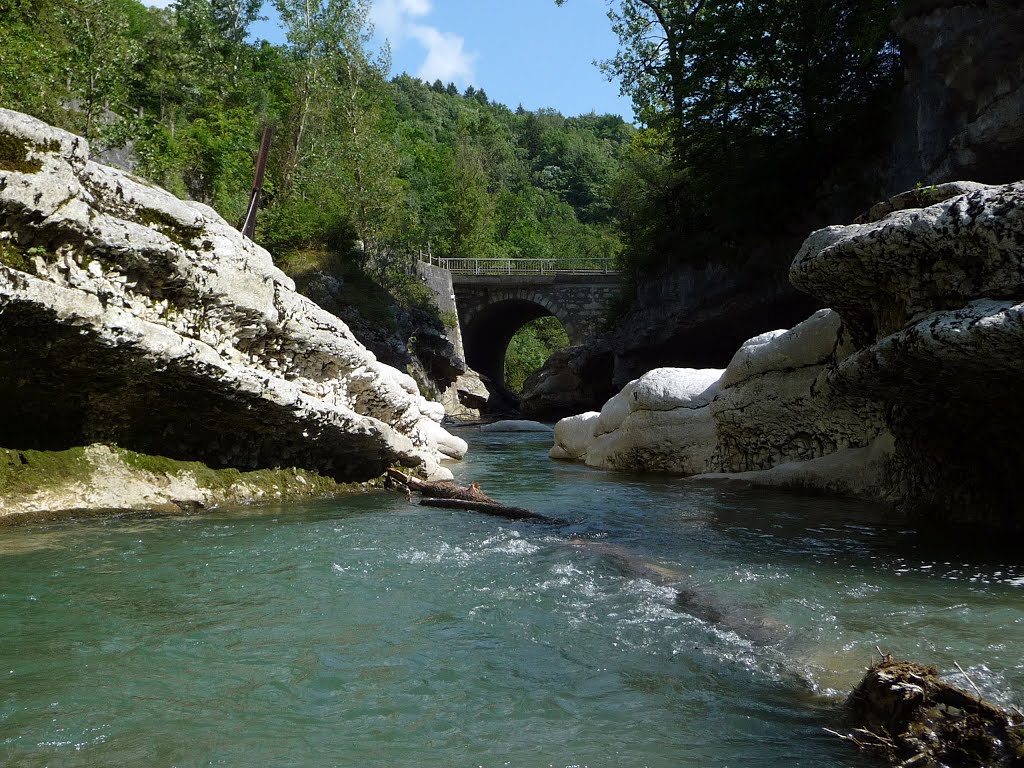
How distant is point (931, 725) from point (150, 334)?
6413 millimetres

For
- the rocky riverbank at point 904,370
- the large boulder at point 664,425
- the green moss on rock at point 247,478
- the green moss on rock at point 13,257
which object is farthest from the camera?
the large boulder at point 664,425

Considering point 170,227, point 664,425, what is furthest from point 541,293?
point 170,227

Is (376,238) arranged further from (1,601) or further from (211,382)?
(1,601)

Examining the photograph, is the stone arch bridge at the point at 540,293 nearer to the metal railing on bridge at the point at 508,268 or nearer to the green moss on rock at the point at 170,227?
the metal railing on bridge at the point at 508,268

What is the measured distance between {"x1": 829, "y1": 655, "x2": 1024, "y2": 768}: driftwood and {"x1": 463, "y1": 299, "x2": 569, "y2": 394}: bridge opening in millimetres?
42769

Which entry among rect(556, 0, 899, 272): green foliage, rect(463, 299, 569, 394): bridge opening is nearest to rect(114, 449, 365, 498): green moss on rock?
rect(556, 0, 899, 272): green foliage

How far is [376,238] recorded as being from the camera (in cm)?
3559

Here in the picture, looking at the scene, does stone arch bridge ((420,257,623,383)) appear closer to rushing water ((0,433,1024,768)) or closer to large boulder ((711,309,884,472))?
large boulder ((711,309,884,472))

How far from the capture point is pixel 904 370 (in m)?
6.36

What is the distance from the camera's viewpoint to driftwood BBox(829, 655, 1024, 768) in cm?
281

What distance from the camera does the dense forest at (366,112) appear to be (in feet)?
72.3

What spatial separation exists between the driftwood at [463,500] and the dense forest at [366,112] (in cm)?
1489

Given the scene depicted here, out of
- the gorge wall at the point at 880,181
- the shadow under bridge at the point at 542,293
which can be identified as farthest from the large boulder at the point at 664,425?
the shadow under bridge at the point at 542,293

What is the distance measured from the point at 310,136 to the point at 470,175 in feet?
85.1
